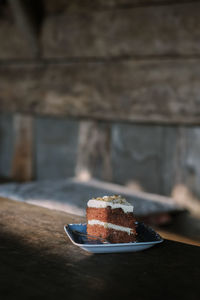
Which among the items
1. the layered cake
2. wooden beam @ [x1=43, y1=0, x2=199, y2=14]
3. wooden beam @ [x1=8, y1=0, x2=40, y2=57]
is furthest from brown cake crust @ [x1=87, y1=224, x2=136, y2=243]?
wooden beam @ [x1=8, y1=0, x2=40, y2=57]

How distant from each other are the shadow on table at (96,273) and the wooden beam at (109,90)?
2.00 m

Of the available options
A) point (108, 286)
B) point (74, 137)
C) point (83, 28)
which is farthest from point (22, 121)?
point (108, 286)

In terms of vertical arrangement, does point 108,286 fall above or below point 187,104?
below

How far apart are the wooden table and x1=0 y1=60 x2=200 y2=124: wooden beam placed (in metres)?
1.93

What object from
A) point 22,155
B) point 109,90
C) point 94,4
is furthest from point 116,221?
point 22,155

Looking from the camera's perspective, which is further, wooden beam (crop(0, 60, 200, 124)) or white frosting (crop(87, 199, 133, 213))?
wooden beam (crop(0, 60, 200, 124))

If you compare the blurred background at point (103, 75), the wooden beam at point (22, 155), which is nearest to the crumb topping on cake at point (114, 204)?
the blurred background at point (103, 75)

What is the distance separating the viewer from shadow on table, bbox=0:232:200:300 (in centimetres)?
129

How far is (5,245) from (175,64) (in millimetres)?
2321

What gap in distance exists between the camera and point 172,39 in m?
3.53

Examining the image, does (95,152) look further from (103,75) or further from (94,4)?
(94,4)

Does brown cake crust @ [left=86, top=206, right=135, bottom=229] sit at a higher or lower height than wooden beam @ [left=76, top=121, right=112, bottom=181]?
lower

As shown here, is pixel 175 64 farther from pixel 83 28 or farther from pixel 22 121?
pixel 22 121

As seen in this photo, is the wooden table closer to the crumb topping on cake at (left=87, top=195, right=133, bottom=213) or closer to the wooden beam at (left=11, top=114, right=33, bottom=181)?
the crumb topping on cake at (left=87, top=195, right=133, bottom=213)
